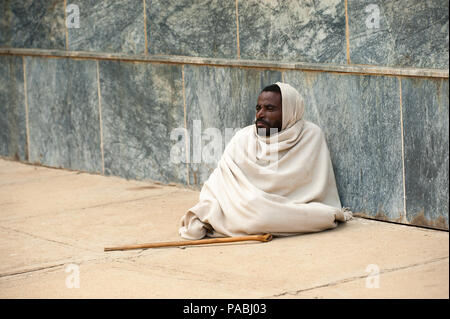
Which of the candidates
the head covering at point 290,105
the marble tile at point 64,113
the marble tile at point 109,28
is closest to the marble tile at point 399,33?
the head covering at point 290,105

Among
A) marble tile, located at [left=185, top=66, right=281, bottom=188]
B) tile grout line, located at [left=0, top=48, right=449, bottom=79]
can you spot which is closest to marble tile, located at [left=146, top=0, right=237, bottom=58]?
tile grout line, located at [left=0, top=48, right=449, bottom=79]

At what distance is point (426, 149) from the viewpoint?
6.50 meters

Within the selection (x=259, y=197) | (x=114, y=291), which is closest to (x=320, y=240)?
(x=259, y=197)

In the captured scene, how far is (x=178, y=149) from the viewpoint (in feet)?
28.2

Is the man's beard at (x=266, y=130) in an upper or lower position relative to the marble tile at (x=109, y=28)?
lower

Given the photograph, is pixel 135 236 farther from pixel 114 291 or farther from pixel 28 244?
pixel 114 291

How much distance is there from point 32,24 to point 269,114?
13.6ft

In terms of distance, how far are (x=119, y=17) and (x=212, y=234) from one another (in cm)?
299

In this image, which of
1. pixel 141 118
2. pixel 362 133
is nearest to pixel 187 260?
pixel 362 133

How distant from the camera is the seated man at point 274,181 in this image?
663 cm

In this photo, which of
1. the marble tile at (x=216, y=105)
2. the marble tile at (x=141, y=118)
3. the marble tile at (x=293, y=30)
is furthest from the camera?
the marble tile at (x=141, y=118)

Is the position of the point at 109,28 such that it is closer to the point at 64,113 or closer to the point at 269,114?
the point at 64,113

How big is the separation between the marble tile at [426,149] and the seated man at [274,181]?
1.81 feet

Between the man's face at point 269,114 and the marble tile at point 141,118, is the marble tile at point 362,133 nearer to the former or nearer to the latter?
the man's face at point 269,114
